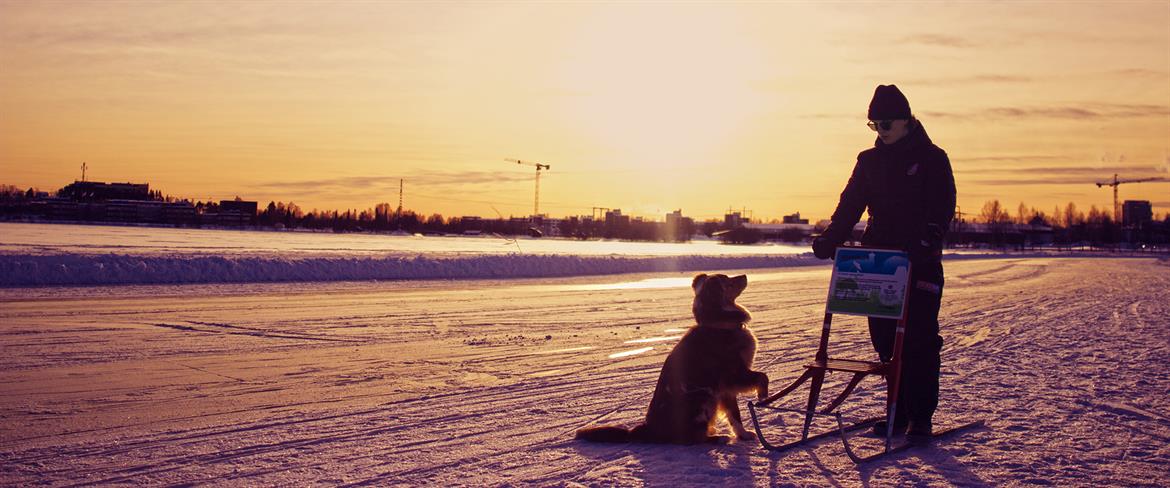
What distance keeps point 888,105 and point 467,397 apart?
3616 millimetres

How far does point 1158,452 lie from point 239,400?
6020 mm

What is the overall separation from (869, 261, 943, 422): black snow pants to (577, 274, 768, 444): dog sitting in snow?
37.4 inches

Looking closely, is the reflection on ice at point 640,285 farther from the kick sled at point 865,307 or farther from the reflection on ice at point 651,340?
the kick sled at point 865,307

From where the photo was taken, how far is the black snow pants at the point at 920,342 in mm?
5477

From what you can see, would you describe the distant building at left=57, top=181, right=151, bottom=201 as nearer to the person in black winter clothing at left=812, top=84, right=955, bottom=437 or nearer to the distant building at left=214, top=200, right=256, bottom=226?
the distant building at left=214, top=200, right=256, bottom=226

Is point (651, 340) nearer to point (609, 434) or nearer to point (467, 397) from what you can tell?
point (467, 397)

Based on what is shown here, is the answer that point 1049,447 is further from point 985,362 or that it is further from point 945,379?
point 985,362

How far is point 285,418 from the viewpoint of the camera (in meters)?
5.91

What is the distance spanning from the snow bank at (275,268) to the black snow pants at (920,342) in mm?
16983

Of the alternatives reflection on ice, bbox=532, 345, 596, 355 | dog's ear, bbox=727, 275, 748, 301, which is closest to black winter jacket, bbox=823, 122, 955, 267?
dog's ear, bbox=727, 275, 748, 301

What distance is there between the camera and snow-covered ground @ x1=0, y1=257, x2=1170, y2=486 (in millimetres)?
4762

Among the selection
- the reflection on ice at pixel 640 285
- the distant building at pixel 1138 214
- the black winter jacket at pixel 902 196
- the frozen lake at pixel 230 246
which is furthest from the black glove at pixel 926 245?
the distant building at pixel 1138 214

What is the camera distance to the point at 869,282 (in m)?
5.25

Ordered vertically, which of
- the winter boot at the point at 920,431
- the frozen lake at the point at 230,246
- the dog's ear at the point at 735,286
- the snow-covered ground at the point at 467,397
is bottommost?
the snow-covered ground at the point at 467,397
